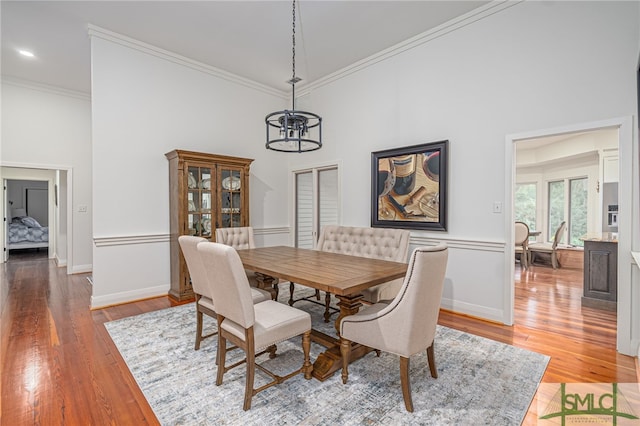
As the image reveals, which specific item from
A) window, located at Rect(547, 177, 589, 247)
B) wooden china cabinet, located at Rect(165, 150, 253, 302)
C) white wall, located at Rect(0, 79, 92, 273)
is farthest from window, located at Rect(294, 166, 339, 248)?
window, located at Rect(547, 177, 589, 247)

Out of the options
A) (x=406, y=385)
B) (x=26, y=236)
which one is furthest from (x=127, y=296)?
(x=26, y=236)

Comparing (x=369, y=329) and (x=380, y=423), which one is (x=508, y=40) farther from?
(x=380, y=423)

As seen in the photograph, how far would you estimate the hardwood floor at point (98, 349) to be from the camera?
74.0 inches

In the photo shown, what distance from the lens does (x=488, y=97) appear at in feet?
10.7

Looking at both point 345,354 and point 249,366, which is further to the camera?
point 345,354

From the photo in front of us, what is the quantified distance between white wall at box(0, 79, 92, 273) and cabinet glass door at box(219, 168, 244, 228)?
10.1 feet

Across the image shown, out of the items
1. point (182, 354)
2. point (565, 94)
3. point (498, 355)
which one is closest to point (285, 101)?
point (565, 94)

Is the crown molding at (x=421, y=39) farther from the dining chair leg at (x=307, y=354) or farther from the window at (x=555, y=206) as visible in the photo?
the window at (x=555, y=206)

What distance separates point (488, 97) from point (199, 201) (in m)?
3.75

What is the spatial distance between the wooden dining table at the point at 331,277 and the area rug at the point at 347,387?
139mm

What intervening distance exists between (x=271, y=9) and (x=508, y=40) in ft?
8.15

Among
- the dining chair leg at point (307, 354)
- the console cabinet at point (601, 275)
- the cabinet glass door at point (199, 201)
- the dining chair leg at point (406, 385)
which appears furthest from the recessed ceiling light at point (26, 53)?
the console cabinet at point (601, 275)

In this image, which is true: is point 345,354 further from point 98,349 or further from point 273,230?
point 273,230

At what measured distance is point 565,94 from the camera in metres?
2.79
